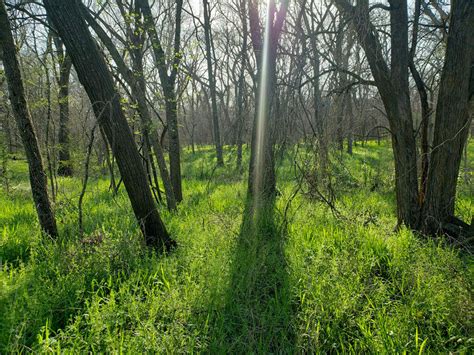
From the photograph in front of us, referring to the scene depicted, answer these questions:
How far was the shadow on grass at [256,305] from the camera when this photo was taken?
1994 millimetres

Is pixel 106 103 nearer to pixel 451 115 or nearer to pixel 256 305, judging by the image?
pixel 256 305

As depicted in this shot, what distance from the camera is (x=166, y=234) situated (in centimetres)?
348

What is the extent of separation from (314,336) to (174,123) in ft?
15.0

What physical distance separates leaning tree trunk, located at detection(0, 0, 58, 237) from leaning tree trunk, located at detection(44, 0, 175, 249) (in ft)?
2.95

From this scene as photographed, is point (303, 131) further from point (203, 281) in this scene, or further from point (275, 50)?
point (203, 281)

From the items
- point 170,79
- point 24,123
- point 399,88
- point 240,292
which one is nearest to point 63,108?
point 170,79

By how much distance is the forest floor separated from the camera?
1.94m

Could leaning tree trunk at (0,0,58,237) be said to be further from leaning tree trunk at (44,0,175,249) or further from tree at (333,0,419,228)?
tree at (333,0,419,228)

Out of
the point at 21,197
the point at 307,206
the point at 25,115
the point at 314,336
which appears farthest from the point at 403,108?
the point at 21,197

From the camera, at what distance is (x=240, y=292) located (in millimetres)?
2557

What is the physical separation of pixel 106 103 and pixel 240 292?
2345mm

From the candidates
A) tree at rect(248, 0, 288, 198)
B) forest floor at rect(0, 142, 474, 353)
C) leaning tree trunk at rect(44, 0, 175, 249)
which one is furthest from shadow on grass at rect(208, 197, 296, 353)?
tree at rect(248, 0, 288, 198)

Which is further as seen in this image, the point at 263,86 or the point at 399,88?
the point at 263,86

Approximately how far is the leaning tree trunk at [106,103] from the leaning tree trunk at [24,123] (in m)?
0.90
